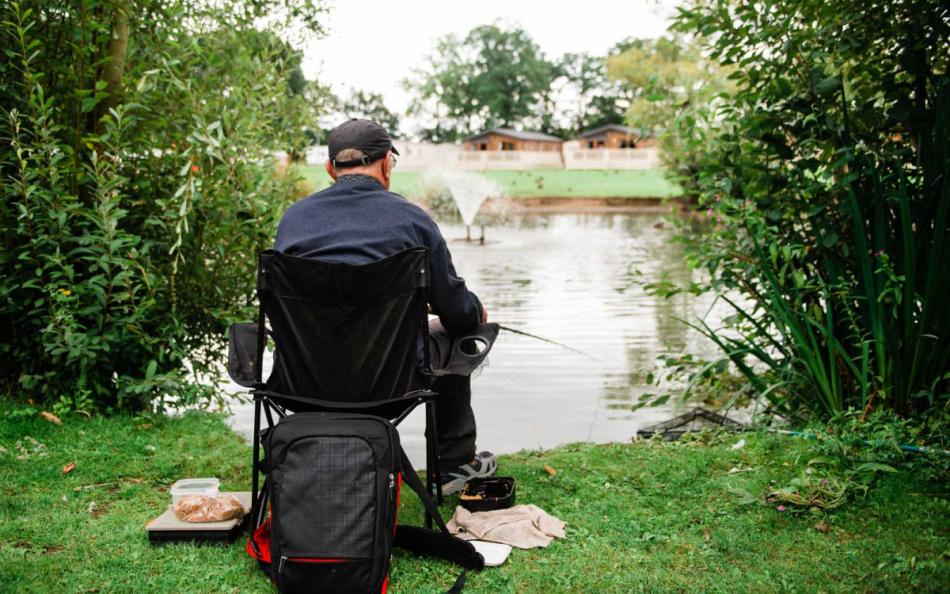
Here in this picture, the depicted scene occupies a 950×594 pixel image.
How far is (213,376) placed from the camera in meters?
5.00

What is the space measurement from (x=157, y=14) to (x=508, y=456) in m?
3.11

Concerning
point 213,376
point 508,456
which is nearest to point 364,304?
point 508,456

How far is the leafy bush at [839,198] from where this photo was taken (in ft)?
13.1

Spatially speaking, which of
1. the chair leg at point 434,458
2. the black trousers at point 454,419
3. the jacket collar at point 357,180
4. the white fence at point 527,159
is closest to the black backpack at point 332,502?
the chair leg at point 434,458

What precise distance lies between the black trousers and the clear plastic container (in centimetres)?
90

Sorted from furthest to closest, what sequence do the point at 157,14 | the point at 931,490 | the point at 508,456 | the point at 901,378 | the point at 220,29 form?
A: the point at 220,29, the point at 157,14, the point at 508,456, the point at 901,378, the point at 931,490

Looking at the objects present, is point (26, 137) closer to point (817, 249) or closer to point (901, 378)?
point (817, 249)

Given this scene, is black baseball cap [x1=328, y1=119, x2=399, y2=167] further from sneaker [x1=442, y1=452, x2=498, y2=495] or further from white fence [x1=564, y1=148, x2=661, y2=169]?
white fence [x1=564, y1=148, x2=661, y2=169]

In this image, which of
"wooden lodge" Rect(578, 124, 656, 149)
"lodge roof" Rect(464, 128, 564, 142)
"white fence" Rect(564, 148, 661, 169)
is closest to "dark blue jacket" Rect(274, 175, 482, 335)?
"white fence" Rect(564, 148, 661, 169)

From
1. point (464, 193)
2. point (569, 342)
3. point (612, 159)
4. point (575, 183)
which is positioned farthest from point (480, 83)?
point (569, 342)

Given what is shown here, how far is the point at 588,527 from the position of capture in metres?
3.24

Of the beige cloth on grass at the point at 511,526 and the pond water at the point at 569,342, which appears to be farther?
the pond water at the point at 569,342

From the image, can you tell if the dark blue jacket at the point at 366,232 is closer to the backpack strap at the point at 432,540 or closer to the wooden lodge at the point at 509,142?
the backpack strap at the point at 432,540

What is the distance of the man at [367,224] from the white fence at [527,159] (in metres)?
48.6
